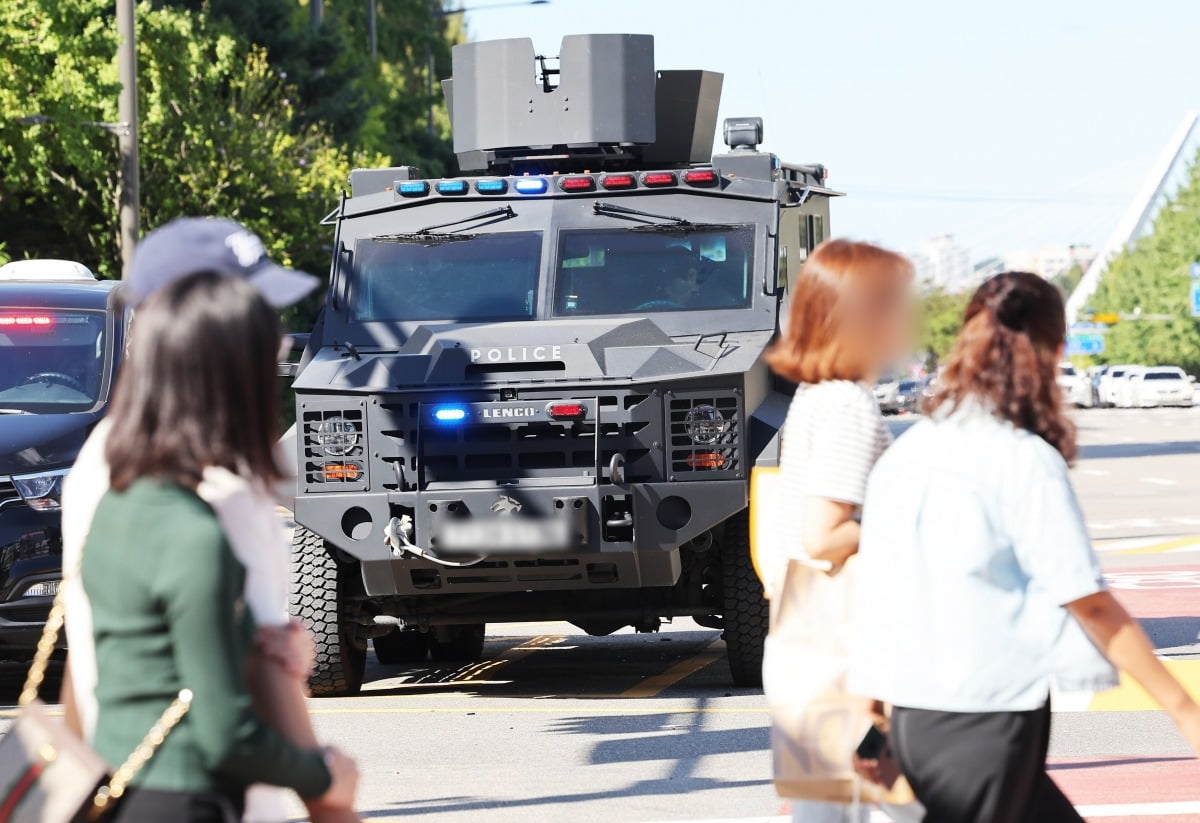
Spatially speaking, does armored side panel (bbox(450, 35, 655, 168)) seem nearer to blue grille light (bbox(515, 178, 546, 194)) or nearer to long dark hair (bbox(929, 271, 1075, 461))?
blue grille light (bbox(515, 178, 546, 194))

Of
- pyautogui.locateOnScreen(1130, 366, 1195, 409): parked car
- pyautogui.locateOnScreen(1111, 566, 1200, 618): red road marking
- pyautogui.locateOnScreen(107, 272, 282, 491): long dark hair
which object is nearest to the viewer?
pyautogui.locateOnScreen(107, 272, 282, 491): long dark hair

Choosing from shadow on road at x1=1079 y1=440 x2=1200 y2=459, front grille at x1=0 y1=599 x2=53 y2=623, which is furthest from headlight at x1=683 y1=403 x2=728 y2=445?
shadow on road at x1=1079 y1=440 x2=1200 y2=459

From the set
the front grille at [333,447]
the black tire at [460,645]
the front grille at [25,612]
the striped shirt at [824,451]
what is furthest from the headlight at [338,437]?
the striped shirt at [824,451]

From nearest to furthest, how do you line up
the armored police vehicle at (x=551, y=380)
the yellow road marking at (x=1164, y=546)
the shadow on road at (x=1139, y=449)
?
the armored police vehicle at (x=551, y=380) → the yellow road marking at (x=1164, y=546) → the shadow on road at (x=1139, y=449)

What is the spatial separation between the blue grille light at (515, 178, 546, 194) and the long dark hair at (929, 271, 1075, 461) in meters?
6.80

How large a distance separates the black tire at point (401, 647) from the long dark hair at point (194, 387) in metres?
8.89

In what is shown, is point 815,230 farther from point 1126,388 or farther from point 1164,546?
point 1126,388

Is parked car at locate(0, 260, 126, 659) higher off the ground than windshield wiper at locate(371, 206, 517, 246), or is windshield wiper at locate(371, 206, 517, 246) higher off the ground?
windshield wiper at locate(371, 206, 517, 246)

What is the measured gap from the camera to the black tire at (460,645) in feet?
38.0

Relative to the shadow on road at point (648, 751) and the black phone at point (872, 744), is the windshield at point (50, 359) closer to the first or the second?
the shadow on road at point (648, 751)

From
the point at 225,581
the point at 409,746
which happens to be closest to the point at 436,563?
the point at 409,746

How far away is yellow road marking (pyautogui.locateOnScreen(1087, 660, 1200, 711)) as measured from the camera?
9.02 meters


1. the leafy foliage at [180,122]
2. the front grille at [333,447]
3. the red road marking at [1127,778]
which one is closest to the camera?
the red road marking at [1127,778]

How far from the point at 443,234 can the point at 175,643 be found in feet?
25.0
